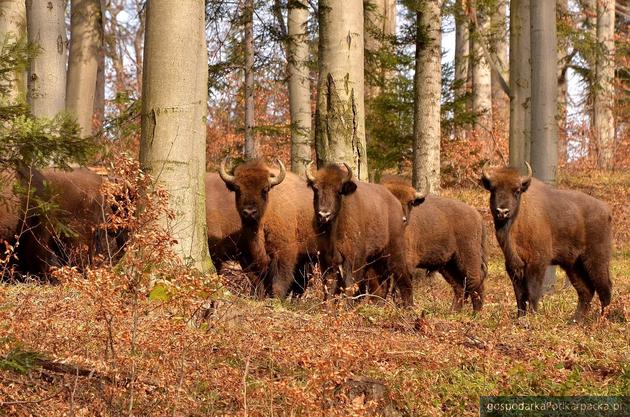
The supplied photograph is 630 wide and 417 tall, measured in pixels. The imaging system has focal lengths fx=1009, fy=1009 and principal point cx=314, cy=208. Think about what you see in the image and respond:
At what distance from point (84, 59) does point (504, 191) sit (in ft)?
31.2

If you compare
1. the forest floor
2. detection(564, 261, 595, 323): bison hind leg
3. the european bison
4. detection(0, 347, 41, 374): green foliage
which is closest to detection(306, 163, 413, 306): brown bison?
detection(564, 261, 595, 323): bison hind leg

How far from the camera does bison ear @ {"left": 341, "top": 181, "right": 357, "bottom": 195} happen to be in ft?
43.4

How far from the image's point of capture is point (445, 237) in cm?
1566

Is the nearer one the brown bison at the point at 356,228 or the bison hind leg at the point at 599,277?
the brown bison at the point at 356,228

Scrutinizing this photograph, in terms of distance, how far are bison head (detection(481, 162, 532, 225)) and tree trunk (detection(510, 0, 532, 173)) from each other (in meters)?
5.82

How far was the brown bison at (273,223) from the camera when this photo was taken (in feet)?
44.9

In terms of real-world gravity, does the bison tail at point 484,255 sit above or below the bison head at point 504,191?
below

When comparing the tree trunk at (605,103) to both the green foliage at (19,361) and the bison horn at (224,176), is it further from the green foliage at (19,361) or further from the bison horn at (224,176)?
the green foliage at (19,361)

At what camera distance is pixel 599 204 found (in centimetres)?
1430

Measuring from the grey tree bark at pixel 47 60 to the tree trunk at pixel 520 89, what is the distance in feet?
28.4

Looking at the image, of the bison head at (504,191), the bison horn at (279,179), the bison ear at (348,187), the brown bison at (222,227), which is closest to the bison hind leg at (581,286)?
the bison head at (504,191)

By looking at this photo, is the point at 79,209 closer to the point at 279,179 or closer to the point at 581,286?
the point at 279,179

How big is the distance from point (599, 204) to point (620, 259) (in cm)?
762

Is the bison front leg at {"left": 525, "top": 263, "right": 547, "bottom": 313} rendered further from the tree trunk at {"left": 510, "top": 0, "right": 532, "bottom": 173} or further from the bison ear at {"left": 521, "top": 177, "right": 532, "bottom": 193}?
the tree trunk at {"left": 510, "top": 0, "right": 532, "bottom": 173}
